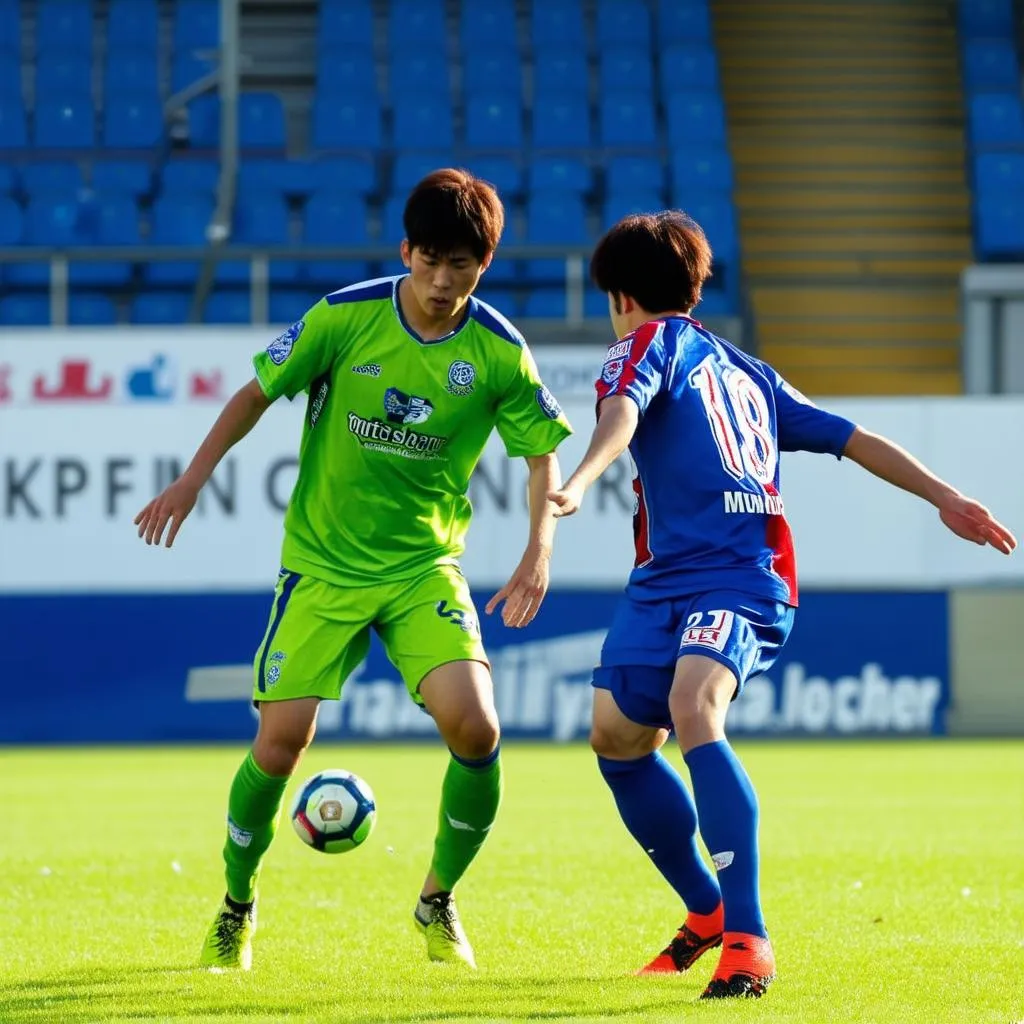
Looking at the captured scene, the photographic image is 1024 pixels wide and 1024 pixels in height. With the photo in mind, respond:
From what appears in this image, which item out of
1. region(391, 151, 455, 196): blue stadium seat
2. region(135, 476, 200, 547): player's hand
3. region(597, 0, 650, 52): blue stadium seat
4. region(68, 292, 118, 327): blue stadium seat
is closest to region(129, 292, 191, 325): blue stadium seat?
region(68, 292, 118, 327): blue stadium seat

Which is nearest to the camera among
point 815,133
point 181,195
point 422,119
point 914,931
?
point 914,931

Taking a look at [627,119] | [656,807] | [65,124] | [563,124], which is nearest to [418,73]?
[563,124]

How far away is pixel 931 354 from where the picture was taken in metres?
20.5

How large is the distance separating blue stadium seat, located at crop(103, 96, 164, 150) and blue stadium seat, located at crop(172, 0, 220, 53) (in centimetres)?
116

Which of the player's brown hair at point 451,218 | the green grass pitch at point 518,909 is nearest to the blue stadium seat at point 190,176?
the green grass pitch at point 518,909

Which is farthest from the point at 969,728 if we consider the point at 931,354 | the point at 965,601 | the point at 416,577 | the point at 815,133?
the point at 416,577

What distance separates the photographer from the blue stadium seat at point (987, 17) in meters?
23.3

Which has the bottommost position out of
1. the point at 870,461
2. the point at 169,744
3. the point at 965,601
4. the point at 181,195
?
the point at 169,744

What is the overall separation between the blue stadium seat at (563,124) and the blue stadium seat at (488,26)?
1324 millimetres

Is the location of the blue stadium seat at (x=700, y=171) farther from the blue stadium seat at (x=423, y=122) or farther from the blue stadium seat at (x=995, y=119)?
the blue stadium seat at (x=995, y=119)

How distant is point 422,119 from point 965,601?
28.1ft

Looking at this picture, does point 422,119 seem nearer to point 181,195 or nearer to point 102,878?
point 181,195

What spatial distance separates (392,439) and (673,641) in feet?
3.34

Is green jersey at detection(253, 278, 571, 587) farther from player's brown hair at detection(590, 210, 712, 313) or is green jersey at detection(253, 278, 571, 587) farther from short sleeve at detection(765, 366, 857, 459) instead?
short sleeve at detection(765, 366, 857, 459)
